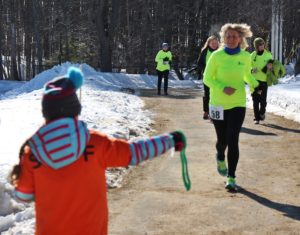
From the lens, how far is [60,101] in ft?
9.39

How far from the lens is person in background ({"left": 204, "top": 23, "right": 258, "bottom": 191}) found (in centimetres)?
650

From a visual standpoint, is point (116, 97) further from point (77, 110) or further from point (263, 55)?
point (77, 110)

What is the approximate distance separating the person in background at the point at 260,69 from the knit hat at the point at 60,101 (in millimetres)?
9171

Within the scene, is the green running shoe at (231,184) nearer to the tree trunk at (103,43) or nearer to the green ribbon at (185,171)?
the green ribbon at (185,171)

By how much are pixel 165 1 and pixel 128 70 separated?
689 centimetres

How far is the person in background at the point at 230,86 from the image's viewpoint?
6496mm

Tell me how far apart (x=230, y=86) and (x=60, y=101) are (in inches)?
158

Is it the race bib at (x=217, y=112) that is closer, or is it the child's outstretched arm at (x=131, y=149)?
the child's outstretched arm at (x=131, y=149)

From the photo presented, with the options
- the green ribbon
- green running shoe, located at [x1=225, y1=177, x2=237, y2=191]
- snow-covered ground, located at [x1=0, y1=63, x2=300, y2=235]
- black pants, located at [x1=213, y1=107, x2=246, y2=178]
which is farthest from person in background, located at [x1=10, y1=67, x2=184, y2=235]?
green running shoe, located at [x1=225, y1=177, x2=237, y2=191]

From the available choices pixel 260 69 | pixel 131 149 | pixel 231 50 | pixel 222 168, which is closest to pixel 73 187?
pixel 131 149

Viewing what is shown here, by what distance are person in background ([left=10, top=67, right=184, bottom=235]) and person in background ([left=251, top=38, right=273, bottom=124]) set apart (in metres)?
9.01

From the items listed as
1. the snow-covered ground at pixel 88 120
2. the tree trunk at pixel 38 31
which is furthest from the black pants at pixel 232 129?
the tree trunk at pixel 38 31

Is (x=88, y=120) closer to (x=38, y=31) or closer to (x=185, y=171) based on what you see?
(x=185, y=171)

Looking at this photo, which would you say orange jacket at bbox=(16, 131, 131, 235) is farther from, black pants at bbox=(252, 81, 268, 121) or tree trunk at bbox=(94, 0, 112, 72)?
tree trunk at bbox=(94, 0, 112, 72)
